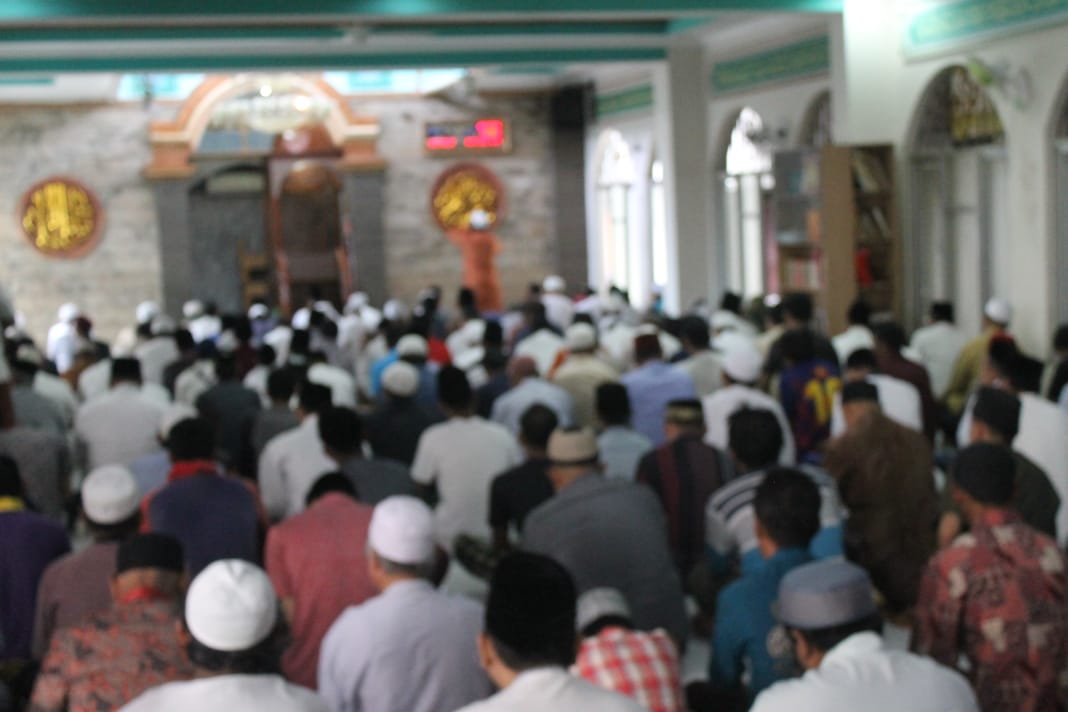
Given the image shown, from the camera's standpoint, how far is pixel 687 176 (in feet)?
46.6

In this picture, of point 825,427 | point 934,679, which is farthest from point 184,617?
point 825,427

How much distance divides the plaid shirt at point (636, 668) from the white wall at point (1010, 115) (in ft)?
21.2

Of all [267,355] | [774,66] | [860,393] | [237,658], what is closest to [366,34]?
[774,66]

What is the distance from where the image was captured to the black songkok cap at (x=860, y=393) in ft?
19.1

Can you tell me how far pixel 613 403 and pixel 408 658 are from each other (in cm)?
281

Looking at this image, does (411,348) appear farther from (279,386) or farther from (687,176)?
(687,176)

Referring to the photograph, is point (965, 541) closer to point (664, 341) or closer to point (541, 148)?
point (664, 341)

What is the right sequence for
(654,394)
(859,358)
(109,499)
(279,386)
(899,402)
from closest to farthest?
1. (109,499)
2. (899,402)
3. (859,358)
4. (279,386)
5. (654,394)

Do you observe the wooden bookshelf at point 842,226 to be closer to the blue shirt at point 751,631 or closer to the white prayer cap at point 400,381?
the white prayer cap at point 400,381

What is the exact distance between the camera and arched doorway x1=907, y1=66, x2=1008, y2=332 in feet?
33.4

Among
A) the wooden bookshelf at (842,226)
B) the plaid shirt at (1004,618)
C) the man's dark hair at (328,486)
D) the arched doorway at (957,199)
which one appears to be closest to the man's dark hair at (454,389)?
the man's dark hair at (328,486)

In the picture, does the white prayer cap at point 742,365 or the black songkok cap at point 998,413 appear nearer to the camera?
the black songkok cap at point 998,413

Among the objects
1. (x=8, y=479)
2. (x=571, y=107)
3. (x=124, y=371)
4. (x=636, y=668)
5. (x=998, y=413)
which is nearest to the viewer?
(x=636, y=668)

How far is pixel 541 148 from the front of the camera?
18.9 m
